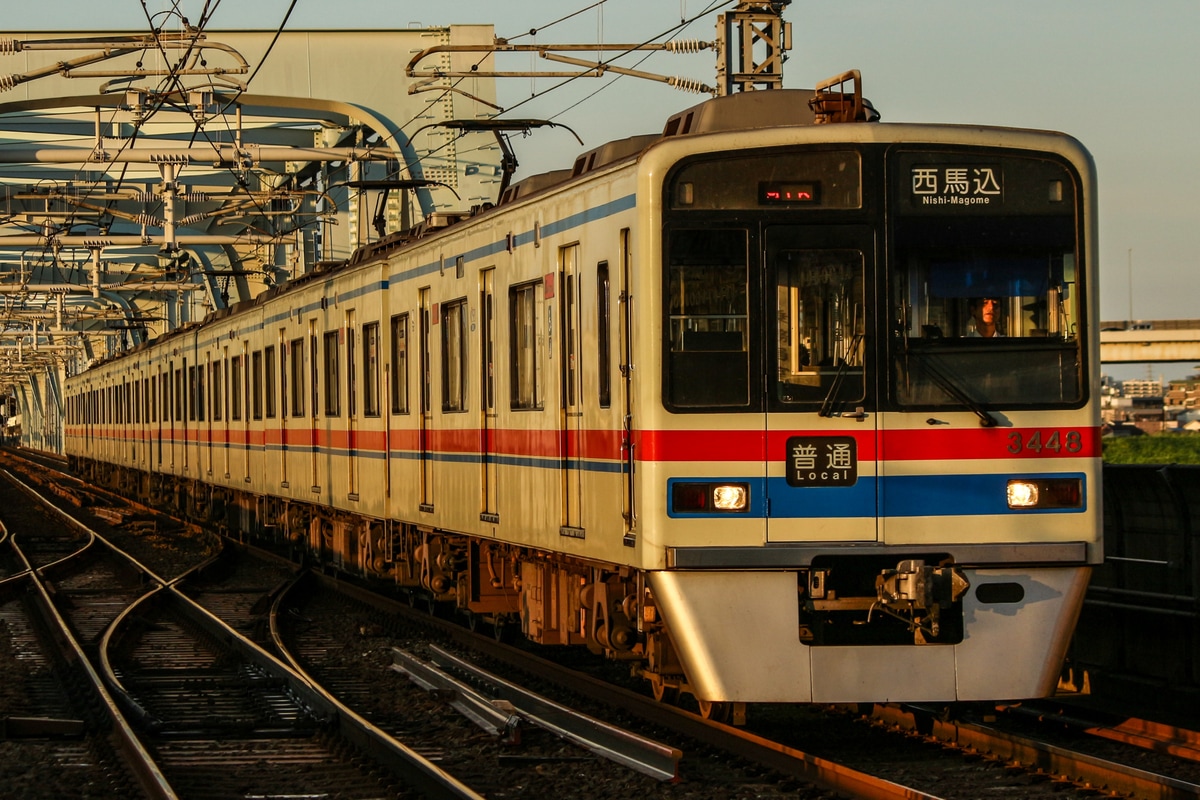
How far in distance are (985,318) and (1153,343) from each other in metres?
51.9

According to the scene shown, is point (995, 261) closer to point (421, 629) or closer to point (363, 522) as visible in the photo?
point (421, 629)

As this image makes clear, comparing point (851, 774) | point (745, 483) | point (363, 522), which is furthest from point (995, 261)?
point (363, 522)

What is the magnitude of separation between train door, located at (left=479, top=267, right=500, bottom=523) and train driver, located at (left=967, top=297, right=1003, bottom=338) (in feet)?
12.4

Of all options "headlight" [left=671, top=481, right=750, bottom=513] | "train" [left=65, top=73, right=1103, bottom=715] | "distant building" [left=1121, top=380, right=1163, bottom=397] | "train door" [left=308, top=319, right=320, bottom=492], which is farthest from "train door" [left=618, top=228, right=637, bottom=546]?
"distant building" [left=1121, top=380, right=1163, bottom=397]

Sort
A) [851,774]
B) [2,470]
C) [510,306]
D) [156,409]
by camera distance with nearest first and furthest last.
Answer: [851,774] < [510,306] < [156,409] < [2,470]

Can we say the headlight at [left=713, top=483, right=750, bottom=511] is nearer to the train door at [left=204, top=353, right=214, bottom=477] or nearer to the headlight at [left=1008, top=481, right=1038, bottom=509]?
the headlight at [left=1008, top=481, right=1038, bottom=509]

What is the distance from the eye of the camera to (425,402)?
41.9ft

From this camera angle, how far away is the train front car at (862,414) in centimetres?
768

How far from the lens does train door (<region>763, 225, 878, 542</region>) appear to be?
773 cm

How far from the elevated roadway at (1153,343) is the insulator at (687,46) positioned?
40818 millimetres

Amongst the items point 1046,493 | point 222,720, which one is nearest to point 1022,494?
point 1046,493

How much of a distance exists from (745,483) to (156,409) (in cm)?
2562

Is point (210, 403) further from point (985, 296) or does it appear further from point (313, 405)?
point (985, 296)

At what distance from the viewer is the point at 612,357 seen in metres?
8.46
